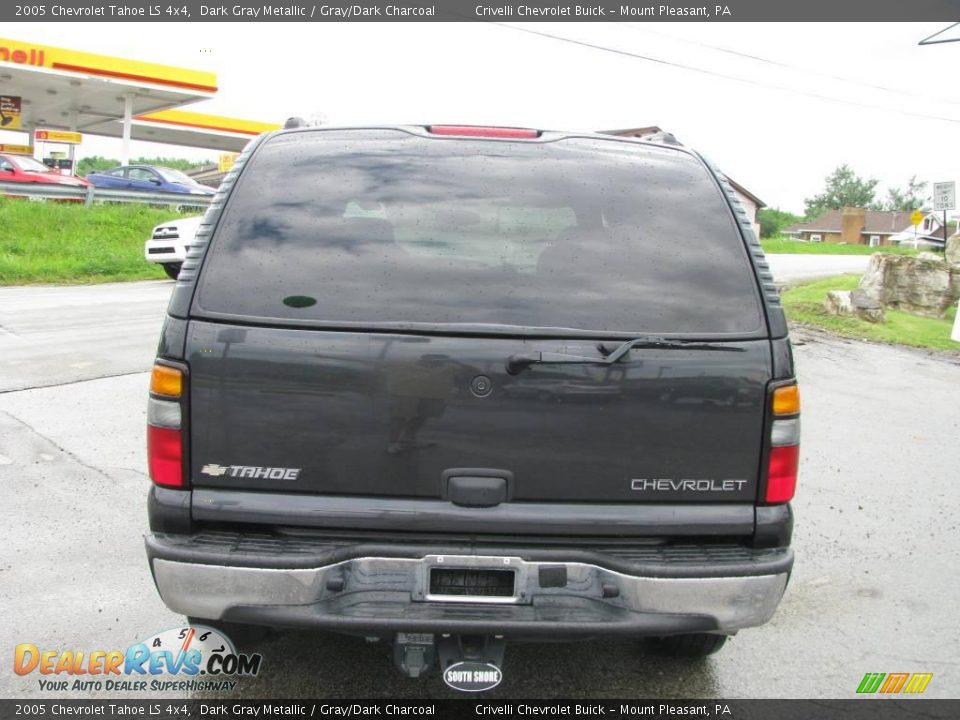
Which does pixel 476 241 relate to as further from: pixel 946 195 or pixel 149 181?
pixel 149 181

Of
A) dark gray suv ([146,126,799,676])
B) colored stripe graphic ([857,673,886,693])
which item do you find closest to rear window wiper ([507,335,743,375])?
dark gray suv ([146,126,799,676])

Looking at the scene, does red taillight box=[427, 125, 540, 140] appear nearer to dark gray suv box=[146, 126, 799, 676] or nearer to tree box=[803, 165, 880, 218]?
dark gray suv box=[146, 126, 799, 676]

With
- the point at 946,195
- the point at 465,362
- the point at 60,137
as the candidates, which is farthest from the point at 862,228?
the point at 465,362

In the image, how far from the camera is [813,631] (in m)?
3.78

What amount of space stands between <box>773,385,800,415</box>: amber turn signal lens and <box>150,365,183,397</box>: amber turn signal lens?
1.88 metres

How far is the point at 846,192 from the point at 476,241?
12523 centimetres

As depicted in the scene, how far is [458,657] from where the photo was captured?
A: 2561 millimetres

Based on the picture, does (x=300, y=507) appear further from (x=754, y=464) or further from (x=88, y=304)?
(x=88, y=304)

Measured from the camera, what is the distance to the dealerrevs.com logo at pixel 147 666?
3.15 metres

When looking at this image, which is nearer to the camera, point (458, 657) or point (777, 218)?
point (458, 657)

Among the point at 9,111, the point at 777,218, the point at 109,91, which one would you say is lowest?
the point at 777,218

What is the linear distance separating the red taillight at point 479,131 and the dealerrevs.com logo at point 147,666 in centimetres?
215

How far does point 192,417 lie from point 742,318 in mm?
1782

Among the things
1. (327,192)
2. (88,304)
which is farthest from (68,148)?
(327,192)
